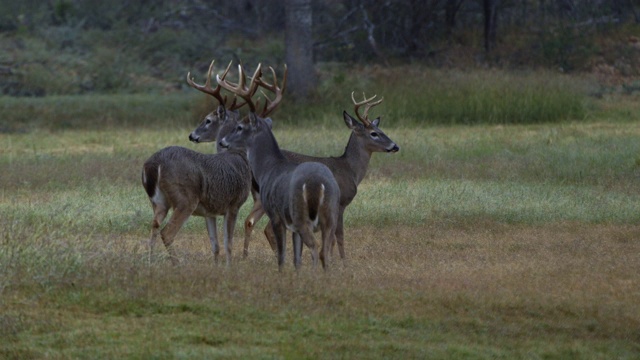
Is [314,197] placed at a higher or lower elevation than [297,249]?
higher

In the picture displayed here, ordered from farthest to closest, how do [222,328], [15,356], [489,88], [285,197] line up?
1. [489,88]
2. [285,197]
3. [222,328]
4. [15,356]

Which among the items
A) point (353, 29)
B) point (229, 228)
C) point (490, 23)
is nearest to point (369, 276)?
point (229, 228)

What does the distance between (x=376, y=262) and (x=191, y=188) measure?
1.79m

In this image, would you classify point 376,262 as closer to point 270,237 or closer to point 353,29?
point 270,237

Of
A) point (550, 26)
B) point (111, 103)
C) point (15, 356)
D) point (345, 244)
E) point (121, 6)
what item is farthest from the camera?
point (121, 6)

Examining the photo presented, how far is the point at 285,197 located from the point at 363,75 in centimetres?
1720

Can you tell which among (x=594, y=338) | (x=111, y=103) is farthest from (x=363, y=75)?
(x=594, y=338)

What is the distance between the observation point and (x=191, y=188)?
1124 cm

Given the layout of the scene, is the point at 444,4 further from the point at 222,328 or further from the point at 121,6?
the point at 222,328

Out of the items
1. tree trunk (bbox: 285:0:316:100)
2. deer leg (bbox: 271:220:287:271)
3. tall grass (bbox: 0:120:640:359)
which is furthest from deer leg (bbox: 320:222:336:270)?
tree trunk (bbox: 285:0:316:100)

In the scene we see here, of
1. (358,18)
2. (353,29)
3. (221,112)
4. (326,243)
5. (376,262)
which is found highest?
(358,18)

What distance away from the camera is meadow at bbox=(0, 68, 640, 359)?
8.20m

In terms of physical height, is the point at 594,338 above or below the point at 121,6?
below

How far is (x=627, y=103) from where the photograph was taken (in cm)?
2519
